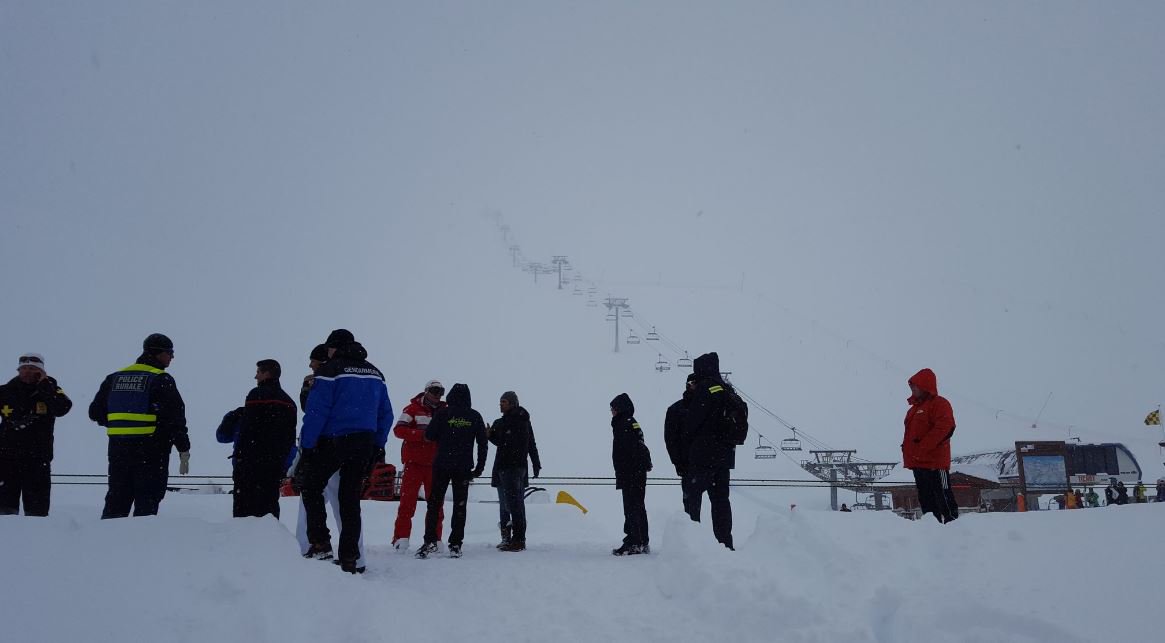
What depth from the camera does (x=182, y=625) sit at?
11.7ft

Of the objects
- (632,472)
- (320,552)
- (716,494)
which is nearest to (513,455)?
(632,472)

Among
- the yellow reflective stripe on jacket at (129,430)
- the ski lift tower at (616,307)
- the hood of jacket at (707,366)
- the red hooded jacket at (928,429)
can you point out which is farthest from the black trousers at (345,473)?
the ski lift tower at (616,307)

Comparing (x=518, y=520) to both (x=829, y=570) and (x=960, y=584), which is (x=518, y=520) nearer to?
(x=829, y=570)

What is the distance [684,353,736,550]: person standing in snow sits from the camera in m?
7.75

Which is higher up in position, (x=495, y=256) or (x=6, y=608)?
(x=495, y=256)

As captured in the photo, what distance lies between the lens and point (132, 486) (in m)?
6.20

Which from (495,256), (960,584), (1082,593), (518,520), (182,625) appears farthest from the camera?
(495,256)

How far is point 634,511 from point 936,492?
315cm

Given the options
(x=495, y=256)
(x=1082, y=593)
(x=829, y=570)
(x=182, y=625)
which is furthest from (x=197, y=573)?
(x=495, y=256)

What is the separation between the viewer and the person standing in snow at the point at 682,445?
25.8ft

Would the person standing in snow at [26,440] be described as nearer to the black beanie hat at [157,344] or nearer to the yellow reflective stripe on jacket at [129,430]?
the yellow reflective stripe on jacket at [129,430]

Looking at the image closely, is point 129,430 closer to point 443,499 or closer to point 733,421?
point 443,499

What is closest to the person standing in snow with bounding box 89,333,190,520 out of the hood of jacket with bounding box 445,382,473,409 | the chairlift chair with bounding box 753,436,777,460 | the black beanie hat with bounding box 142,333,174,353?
the black beanie hat with bounding box 142,333,174,353

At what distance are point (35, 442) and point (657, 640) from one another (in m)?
5.51
